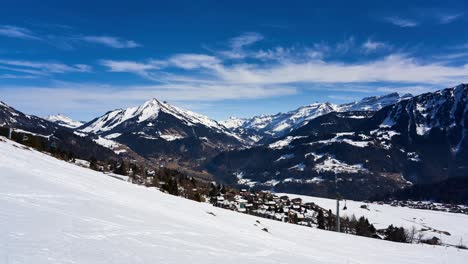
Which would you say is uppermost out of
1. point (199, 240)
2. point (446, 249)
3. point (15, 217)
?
point (15, 217)

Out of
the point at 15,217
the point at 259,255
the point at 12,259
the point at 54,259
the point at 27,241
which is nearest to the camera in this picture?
the point at 12,259

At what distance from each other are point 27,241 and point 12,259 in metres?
1.61

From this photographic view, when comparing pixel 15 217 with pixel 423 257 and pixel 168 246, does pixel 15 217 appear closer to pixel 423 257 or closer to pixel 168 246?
pixel 168 246

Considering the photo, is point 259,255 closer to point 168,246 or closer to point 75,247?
point 168,246

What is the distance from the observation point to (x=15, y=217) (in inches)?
454

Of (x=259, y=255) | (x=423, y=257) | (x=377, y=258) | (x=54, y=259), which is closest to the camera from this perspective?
(x=54, y=259)

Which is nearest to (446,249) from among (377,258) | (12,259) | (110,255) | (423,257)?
(423,257)

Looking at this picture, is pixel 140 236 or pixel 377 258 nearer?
pixel 140 236

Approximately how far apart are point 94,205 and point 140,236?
5.47 meters

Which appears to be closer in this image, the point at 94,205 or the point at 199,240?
the point at 199,240

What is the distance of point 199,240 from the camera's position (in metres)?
15.3

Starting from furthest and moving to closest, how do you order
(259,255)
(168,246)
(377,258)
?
(377,258) < (259,255) < (168,246)

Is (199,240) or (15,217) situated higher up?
(15,217)

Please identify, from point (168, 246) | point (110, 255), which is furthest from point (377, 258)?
point (110, 255)
